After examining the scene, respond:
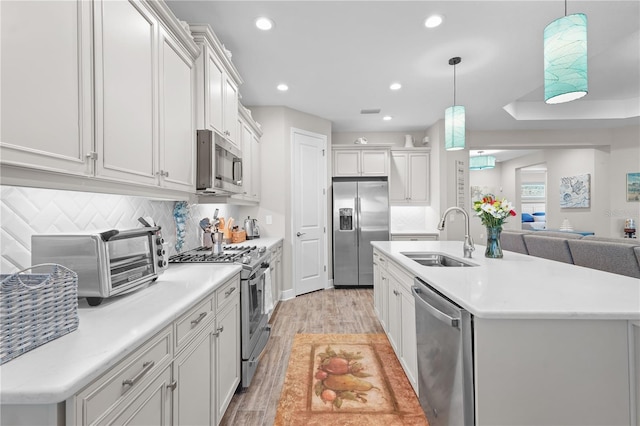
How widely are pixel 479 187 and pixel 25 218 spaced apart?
1027cm

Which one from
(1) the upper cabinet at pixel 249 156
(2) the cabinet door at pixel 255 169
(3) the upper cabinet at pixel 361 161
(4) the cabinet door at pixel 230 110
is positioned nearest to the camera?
(4) the cabinet door at pixel 230 110

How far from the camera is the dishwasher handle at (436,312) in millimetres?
1206

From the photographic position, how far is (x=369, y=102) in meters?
4.12

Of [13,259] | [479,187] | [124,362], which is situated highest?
[479,187]

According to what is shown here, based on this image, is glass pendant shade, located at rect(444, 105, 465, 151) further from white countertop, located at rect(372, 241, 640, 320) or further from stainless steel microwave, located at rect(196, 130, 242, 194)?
stainless steel microwave, located at rect(196, 130, 242, 194)

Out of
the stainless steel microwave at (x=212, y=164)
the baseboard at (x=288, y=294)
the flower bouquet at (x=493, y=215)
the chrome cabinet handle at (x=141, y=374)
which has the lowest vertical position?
the baseboard at (x=288, y=294)

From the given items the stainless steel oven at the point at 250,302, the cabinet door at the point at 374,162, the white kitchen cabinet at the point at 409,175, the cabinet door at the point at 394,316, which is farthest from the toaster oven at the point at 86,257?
the white kitchen cabinet at the point at 409,175

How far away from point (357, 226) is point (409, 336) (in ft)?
9.50

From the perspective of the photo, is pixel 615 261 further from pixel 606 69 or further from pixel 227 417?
pixel 227 417

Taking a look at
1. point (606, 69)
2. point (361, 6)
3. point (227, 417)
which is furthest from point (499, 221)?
point (606, 69)

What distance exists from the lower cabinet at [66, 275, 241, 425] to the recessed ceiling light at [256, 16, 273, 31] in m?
2.12

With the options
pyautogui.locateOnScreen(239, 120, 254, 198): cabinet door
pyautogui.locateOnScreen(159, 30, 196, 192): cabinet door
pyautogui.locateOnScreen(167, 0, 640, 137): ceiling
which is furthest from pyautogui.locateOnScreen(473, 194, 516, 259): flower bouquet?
pyautogui.locateOnScreen(239, 120, 254, 198): cabinet door

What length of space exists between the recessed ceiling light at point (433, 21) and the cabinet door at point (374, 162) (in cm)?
272

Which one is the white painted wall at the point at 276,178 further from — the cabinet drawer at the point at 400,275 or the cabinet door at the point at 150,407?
the cabinet door at the point at 150,407
